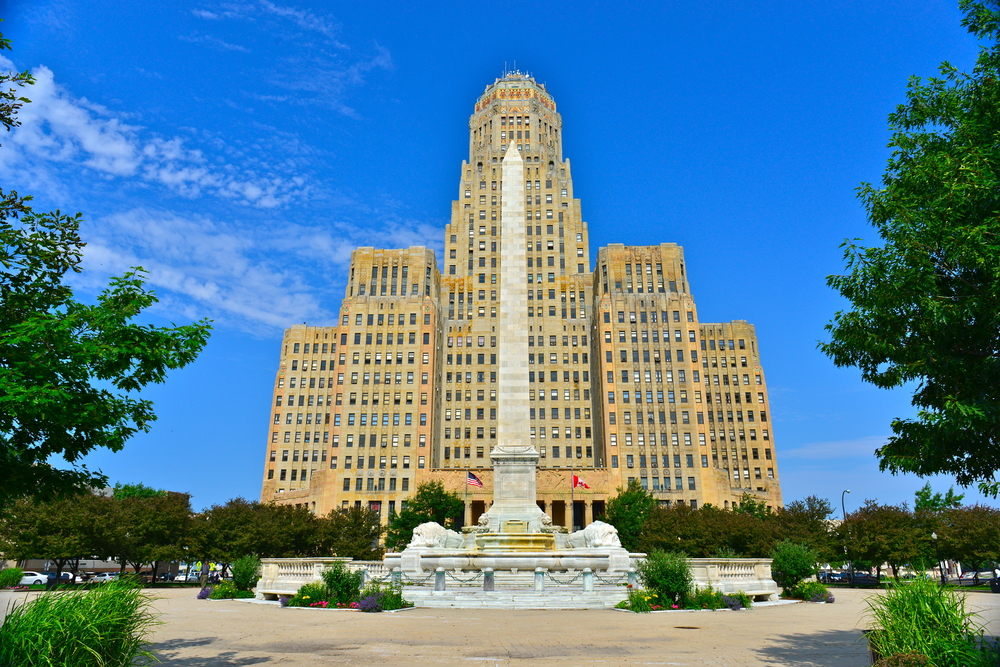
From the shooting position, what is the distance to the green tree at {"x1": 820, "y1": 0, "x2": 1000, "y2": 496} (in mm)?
12953

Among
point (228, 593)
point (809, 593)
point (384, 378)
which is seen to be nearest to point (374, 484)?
point (384, 378)

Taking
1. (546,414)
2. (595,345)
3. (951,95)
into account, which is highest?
(595,345)

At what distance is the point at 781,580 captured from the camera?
31.2 m

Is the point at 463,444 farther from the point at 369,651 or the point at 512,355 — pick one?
the point at 369,651

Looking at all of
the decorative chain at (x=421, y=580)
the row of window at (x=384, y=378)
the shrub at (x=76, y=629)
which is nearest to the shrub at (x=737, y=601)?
the decorative chain at (x=421, y=580)

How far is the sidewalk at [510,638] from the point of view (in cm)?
1248

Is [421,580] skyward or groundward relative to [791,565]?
groundward

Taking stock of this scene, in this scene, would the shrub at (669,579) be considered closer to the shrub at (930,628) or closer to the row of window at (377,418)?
the shrub at (930,628)

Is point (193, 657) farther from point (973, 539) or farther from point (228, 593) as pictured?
point (973, 539)

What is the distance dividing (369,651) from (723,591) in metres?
18.0

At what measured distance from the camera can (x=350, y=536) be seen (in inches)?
2340

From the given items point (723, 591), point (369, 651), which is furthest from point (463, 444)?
point (369, 651)

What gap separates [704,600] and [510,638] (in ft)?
38.5

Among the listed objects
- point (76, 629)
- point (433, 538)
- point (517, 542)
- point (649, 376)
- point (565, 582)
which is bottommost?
point (565, 582)
